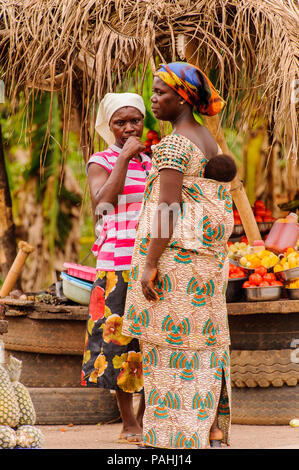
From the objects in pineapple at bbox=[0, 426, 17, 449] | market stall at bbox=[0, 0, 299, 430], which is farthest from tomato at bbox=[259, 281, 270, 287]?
pineapple at bbox=[0, 426, 17, 449]

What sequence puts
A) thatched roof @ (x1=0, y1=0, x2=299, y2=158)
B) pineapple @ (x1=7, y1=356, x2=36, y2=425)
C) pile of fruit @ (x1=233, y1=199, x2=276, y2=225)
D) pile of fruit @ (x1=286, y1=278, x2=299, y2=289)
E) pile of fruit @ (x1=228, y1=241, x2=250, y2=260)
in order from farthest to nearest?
pile of fruit @ (x1=233, y1=199, x2=276, y2=225) < pile of fruit @ (x1=228, y1=241, x2=250, y2=260) < pile of fruit @ (x1=286, y1=278, x2=299, y2=289) < thatched roof @ (x1=0, y1=0, x2=299, y2=158) < pineapple @ (x1=7, y1=356, x2=36, y2=425)

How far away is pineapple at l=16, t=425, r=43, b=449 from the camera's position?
125 inches

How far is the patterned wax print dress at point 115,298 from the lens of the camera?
4160mm

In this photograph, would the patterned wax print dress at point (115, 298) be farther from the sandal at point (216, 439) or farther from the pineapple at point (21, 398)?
the pineapple at point (21, 398)

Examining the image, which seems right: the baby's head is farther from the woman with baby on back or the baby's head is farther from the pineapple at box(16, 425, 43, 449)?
the pineapple at box(16, 425, 43, 449)

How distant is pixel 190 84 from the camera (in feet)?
12.1

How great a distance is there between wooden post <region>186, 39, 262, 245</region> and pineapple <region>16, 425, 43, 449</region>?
263cm

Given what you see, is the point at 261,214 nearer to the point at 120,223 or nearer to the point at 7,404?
the point at 120,223

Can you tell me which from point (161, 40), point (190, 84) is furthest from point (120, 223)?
point (161, 40)

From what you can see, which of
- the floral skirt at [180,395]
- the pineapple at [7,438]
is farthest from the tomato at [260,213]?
the pineapple at [7,438]

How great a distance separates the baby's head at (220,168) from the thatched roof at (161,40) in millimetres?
1192

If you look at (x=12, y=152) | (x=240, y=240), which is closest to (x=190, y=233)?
(x=240, y=240)

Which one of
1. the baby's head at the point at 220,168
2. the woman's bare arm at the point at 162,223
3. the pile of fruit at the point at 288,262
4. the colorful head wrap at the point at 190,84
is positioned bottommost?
the woman's bare arm at the point at 162,223

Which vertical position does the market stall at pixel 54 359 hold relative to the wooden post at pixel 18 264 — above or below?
below
